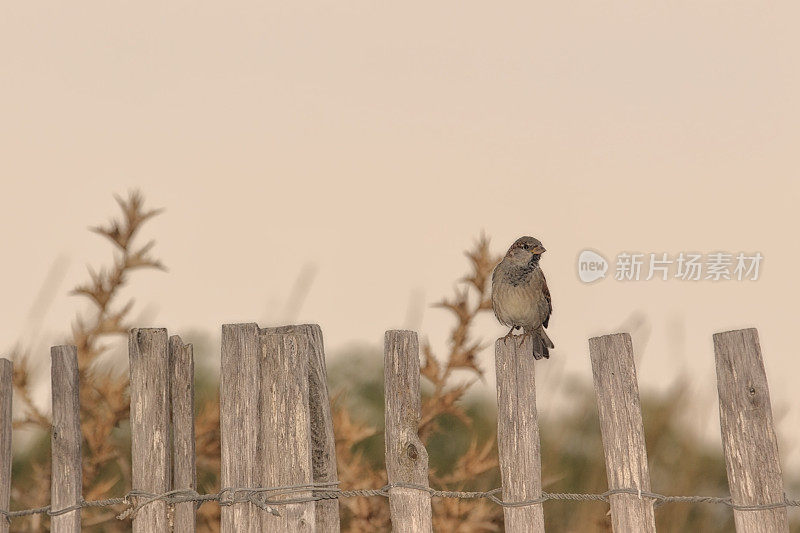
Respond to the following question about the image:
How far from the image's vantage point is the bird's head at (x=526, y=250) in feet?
18.1

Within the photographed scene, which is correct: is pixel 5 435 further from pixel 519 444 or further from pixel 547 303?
pixel 547 303

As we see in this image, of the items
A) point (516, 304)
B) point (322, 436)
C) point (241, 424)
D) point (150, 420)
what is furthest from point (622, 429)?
point (150, 420)

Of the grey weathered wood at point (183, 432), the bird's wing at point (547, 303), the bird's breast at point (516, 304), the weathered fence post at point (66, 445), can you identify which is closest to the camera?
the grey weathered wood at point (183, 432)

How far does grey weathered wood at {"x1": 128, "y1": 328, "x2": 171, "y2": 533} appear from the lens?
497 centimetres

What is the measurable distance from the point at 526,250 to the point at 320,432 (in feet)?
5.56

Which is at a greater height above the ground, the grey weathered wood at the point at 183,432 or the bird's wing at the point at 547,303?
the bird's wing at the point at 547,303

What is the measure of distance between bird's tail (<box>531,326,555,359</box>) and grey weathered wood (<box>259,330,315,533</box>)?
4.64 ft

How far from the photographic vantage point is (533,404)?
467 cm

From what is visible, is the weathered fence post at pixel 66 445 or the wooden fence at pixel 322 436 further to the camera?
the weathered fence post at pixel 66 445

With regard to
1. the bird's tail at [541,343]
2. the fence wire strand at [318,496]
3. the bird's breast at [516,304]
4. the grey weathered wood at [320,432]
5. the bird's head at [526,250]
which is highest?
the bird's head at [526,250]

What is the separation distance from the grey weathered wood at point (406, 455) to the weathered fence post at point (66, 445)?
1.85 metres

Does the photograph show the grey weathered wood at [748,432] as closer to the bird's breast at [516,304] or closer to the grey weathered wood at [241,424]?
the bird's breast at [516,304]

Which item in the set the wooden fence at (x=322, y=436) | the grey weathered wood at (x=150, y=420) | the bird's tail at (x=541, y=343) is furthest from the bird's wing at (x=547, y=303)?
the grey weathered wood at (x=150, y=420)

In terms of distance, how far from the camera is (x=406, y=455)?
4.67m
